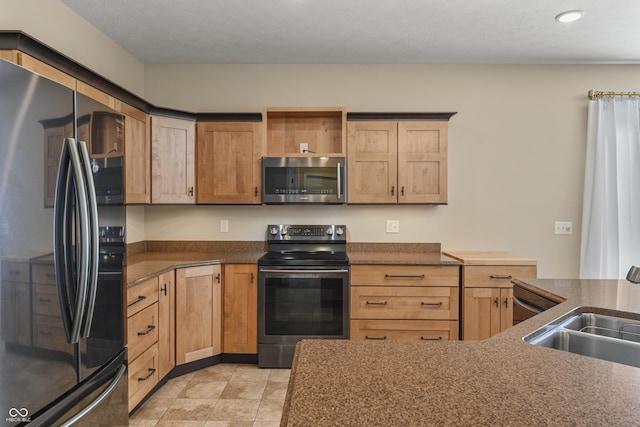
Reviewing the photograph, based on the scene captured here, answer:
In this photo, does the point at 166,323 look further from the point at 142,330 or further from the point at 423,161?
the point at 423,161

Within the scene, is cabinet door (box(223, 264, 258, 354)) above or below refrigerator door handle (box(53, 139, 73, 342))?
below

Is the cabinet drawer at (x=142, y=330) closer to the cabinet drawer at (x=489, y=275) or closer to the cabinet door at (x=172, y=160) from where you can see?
the cabinet door at (x=172, y=160)

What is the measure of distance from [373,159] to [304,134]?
0.71 meters

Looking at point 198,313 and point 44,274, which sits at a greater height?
Result: point 44,274

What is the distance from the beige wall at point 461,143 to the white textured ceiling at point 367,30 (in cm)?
14

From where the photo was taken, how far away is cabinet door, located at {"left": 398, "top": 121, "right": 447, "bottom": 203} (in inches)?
124

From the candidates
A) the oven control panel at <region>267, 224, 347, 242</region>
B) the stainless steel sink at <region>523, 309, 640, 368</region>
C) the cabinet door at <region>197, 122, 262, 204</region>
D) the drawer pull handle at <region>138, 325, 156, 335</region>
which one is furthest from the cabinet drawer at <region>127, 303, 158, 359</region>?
the stainless steel sink at <region>523, 309, 640, 368</region>

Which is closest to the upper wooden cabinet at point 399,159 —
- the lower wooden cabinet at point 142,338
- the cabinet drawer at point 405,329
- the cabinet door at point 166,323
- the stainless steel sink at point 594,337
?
the cabinet drawer at point 405,329

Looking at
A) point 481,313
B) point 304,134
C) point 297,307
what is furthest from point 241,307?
point 481,313

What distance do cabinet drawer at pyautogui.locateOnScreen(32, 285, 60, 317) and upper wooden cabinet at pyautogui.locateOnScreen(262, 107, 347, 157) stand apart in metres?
2.34

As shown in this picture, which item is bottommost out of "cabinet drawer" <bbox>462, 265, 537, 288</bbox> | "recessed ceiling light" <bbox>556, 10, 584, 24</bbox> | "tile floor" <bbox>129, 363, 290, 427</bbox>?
"tile floor" <bbox>129, 363, 290, 427</bbox>

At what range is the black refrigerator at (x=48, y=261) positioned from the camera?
110 centimetres

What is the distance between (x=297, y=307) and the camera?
114 inches

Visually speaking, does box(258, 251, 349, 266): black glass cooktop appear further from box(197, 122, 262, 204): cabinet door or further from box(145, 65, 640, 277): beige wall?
box(197, 122, 262, 204): cabinet door
